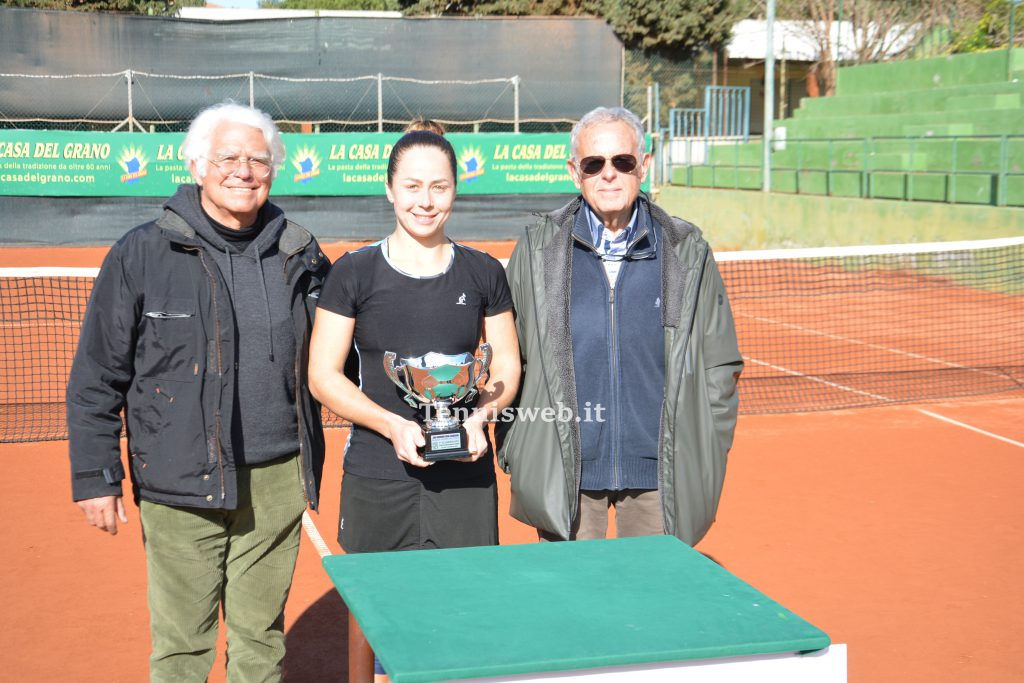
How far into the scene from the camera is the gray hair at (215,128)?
10.0 ft

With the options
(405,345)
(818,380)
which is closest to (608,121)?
(405,345)

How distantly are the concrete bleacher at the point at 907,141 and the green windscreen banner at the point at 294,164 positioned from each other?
4633mm

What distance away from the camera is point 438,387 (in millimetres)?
2951

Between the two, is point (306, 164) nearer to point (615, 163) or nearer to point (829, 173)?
point (829, 173)

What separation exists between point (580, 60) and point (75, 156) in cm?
1093

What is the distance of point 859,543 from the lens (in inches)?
A: 226

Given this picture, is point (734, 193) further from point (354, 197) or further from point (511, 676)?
point (511, 676)

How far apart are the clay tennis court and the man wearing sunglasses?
4.76 feet

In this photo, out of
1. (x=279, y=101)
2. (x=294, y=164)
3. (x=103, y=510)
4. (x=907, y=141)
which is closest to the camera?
(x=103, y=510)

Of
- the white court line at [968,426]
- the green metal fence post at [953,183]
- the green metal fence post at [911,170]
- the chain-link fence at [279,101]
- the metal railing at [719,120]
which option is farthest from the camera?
the metal railing at [719,120]

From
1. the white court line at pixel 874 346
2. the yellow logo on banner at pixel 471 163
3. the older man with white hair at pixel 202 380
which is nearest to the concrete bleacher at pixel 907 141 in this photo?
the white court line at pixel 874 346

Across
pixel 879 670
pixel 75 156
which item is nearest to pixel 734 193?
pixel 75 156

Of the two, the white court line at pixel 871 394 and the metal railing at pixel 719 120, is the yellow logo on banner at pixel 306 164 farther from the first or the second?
the white court line at pixel 871 394

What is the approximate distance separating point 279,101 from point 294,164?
2.10 meters
